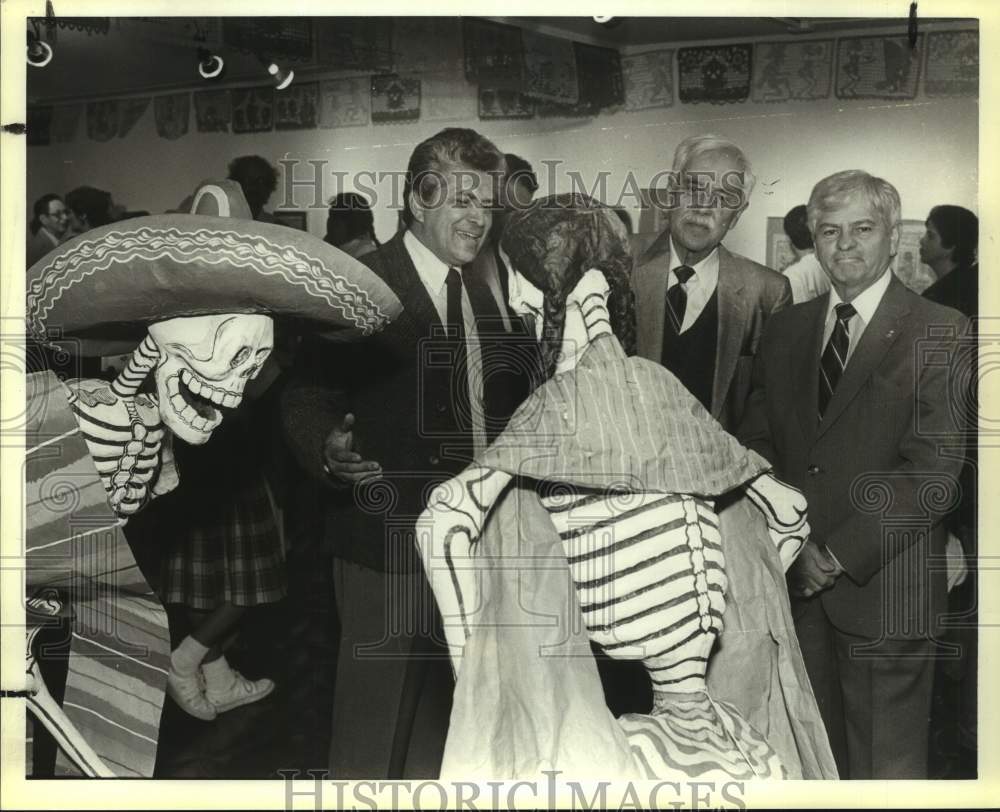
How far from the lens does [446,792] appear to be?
10.2ft

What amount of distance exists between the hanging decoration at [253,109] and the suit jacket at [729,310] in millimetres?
1018

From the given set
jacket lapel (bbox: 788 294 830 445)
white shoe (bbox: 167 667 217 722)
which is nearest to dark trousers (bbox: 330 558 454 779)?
white shoe (bbox: 167 667 217 722)

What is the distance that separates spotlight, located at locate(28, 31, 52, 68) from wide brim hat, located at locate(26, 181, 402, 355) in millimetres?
485

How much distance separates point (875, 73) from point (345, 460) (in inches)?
66.1

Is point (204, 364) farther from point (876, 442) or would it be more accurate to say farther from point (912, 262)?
point (912, 262)

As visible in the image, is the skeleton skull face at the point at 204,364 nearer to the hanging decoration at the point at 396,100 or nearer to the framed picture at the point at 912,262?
the hanging decoration at the point at 396,100

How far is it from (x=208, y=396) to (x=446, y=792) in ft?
3.87

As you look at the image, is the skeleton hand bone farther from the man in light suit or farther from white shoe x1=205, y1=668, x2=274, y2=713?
white shoe x1=205, y1=668, x2=274, y2=713

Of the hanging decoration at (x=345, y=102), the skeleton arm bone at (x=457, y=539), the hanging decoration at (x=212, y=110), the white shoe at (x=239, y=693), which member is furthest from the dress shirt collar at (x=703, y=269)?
the white shoe at (x=239, y=693)

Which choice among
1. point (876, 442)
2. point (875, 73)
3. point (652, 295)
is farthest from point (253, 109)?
point (876, 442)

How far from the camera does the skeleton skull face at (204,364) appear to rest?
3.06m

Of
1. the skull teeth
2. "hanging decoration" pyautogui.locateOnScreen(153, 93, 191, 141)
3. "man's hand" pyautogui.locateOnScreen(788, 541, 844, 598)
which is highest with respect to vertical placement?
"hanging decoration" pyautogui.locateOnScreen(153, 93, 191, 141)

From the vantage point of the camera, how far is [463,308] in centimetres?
310

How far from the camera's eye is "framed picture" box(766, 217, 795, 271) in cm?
310
